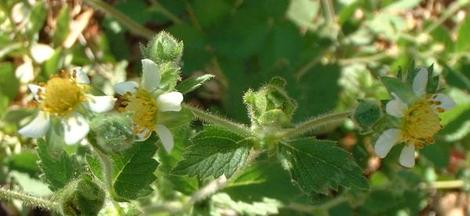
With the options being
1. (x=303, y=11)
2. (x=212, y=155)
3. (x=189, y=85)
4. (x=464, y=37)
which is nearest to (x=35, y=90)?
(x=189, y=85)

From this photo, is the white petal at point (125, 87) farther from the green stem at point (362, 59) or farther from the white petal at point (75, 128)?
the green stem at point (362, 59)

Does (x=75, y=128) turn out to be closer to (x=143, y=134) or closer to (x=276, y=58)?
(x=143, y=134)

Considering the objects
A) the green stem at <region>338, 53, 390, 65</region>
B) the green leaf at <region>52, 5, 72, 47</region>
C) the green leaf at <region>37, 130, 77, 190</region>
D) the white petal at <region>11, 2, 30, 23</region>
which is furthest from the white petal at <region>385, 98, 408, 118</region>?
the white petal at <region>11, 2, 30, 23</region>

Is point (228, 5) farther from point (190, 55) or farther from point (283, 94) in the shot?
point (283, 94)

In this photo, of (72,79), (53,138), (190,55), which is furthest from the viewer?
(190,55)

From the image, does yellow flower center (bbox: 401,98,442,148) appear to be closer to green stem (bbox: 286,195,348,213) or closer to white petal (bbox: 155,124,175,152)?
white petal (bbox: 155,124,175,152)

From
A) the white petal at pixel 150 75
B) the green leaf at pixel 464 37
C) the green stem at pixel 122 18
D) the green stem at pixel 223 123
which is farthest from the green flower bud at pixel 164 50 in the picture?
the green leaf at pixel 464 37

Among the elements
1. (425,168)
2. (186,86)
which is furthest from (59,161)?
(425,168)

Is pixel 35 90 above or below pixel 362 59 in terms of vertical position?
above
